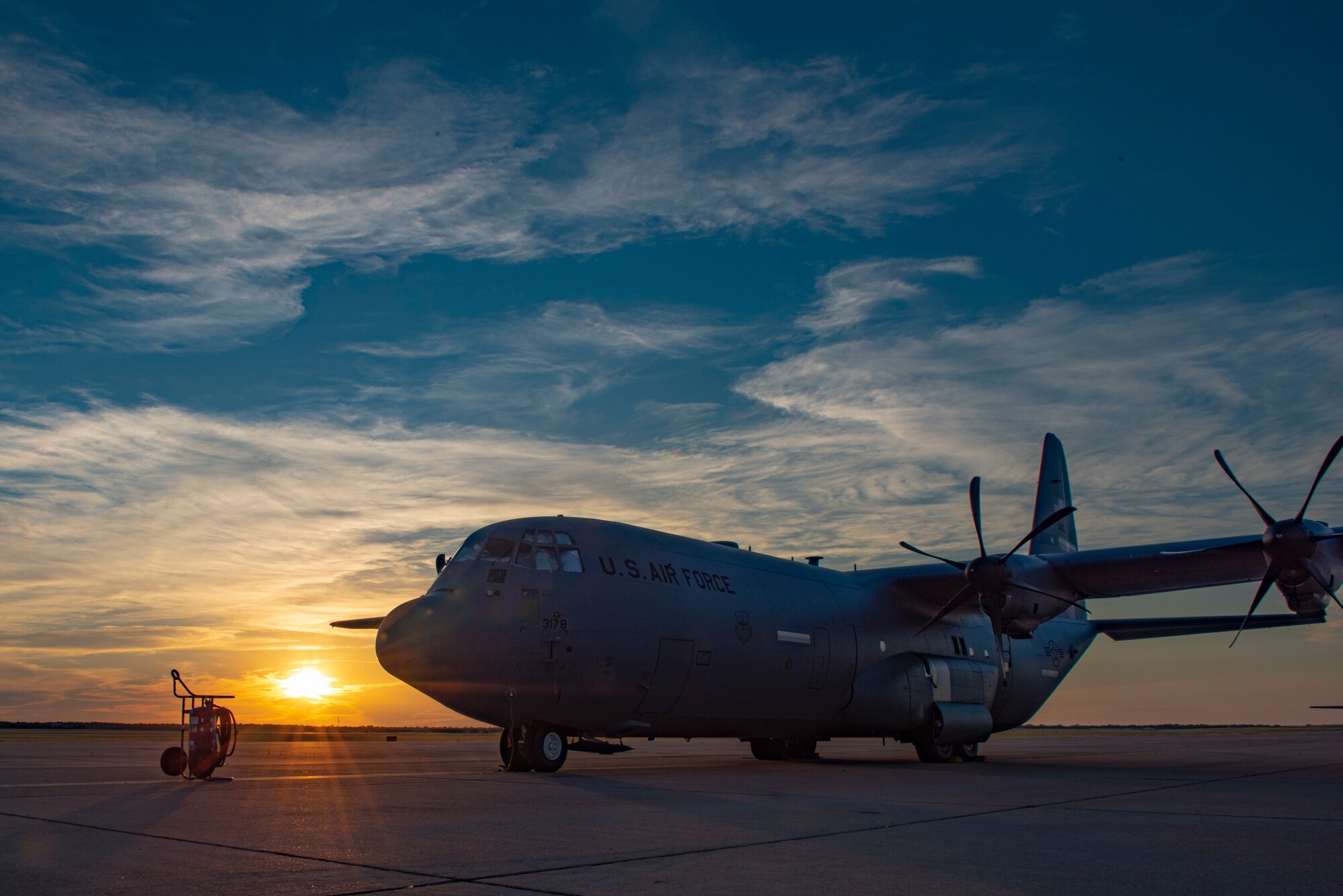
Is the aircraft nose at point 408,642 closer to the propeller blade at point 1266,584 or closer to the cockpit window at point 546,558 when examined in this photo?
the cockpit window at point 546,558

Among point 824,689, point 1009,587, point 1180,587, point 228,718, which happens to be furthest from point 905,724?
point 228,718

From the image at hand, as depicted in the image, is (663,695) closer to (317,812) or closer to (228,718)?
(228,718)

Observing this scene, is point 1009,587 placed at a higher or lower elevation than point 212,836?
higher

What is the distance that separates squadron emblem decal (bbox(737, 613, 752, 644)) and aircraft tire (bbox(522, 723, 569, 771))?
15.7 feet

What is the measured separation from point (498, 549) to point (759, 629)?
22.0 ft

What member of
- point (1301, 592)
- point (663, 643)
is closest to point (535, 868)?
point (663, 643)

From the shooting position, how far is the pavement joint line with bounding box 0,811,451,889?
7129 millimetres

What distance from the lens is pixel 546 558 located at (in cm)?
1919

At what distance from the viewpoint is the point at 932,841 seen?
8797 mm

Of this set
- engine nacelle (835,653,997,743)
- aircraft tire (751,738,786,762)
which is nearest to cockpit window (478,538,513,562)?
aircraft tire (751,738,786,762)

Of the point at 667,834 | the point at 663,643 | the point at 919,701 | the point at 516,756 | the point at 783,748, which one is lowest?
the point at 783,748

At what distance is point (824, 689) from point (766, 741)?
3215 millimetres

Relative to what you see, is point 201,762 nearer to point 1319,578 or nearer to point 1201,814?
point 1201,814

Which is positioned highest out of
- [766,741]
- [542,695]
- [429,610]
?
[429,610]
